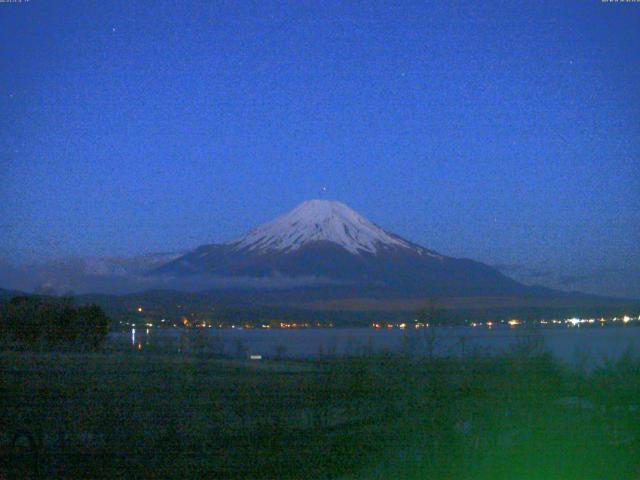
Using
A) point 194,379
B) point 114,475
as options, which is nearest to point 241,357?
point 194,379

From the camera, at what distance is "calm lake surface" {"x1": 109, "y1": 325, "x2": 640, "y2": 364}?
15.1 metres

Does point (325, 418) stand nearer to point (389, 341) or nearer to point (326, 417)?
point (326, 417)

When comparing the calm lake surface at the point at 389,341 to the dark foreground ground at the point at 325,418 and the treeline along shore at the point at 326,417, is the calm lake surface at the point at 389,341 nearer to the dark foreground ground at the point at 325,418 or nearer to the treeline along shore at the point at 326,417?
the treeline along shore at the point at 326,417

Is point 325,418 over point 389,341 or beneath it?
beneath

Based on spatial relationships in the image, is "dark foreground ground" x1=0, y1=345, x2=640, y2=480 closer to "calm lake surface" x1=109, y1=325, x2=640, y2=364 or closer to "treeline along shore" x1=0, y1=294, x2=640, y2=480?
"treeline along shore" x1=0, y1=294, x2=640, y2=480

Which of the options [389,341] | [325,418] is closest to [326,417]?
[325,418]

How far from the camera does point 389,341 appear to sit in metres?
15.4

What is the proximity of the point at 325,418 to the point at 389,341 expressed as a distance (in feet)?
6.91

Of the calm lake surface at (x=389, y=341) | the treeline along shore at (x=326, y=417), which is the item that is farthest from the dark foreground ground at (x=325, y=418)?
the calm lake surface at (x=389, y=341)

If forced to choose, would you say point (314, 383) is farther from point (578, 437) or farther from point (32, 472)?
point (32, 472)

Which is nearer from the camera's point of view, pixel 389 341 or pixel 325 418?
pixel 325 418

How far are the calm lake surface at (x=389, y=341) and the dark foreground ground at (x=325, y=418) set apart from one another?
35 cm

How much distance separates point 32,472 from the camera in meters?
10.6

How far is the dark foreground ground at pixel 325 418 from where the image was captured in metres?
11.2
